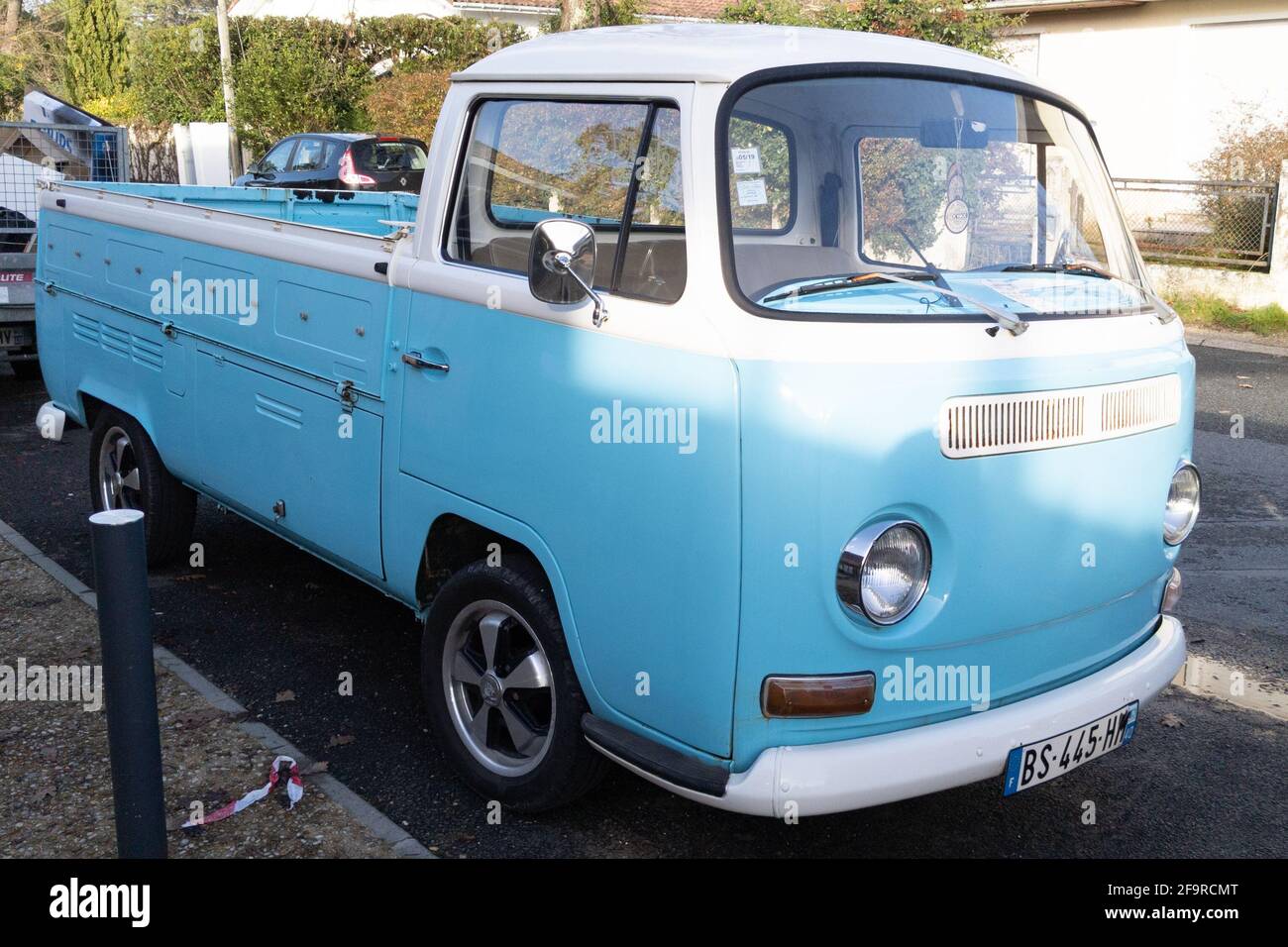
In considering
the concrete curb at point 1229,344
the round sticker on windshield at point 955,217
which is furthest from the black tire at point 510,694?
the concrete curb at point 1229,344

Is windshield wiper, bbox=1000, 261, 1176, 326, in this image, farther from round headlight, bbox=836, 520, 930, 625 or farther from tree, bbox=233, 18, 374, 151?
tree, bbox=233, 18, 374, 151

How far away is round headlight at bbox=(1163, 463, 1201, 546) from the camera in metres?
3.83

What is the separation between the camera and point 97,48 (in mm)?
38781

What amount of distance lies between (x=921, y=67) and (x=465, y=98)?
138 centimetres

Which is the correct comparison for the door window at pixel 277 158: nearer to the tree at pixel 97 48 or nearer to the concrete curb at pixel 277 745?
the concrete curb at pixel 277 745

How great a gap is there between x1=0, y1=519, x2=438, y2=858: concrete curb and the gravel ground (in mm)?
33

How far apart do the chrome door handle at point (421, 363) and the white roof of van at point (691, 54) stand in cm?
87

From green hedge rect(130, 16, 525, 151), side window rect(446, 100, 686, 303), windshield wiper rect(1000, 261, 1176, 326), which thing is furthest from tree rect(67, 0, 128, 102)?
windshield wiper rect(1000, 261, 1176, 326)

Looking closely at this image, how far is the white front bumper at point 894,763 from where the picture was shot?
3021 mm

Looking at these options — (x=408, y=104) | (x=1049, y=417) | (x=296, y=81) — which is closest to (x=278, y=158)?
(x=408, y=104)

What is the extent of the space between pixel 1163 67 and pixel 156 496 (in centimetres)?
1865

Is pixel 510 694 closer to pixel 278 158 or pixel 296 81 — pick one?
pixel 278 158
